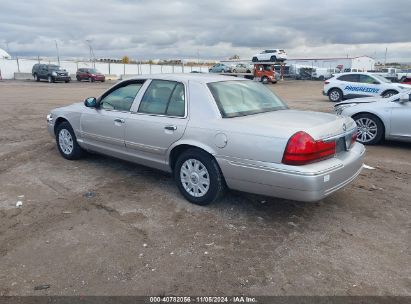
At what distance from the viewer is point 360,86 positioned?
18.4m

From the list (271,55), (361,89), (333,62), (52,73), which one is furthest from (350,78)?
(333,62)

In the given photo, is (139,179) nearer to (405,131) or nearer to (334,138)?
(334,138)

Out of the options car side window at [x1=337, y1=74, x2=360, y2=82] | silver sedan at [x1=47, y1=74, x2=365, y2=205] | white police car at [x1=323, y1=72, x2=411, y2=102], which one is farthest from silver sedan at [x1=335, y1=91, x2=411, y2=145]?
car side window at [x1=337, y1=74, x2=360, y2=82]

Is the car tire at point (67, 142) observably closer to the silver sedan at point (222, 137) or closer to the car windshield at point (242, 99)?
the silver sedan at point (222, 137)

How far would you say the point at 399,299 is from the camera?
2.82 meters

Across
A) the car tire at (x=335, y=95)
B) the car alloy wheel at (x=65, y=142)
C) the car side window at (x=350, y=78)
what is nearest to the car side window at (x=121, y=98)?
the car alloy wheel at (x=65, y=142)

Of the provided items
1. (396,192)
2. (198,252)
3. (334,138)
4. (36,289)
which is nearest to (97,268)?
(36,289)

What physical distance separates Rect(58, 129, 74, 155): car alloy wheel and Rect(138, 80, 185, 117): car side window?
201 centimetres

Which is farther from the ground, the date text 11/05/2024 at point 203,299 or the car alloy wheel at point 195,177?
the car alloy wheel at point 195,177

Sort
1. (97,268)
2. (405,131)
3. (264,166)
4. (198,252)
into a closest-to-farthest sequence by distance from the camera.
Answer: (97,268)
(198,252)
(264,166)
(405,131)

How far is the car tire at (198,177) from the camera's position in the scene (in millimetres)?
4227

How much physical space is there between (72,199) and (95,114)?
4.90 feet

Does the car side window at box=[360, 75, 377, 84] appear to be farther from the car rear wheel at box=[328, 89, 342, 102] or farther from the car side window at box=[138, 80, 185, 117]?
the car side window at box=[138, 80, 185, 117]

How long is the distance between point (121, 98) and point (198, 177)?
1.85 m
